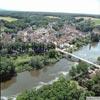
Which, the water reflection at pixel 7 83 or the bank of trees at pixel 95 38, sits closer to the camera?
the water reflection at pixel 7 83

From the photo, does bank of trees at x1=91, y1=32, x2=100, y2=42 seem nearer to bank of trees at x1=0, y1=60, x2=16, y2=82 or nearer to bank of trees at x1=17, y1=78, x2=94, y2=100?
bank of trees at x1=0, y1=60, x2=16, y2=82

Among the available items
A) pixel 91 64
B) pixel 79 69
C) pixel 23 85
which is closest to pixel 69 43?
pixel 91 64

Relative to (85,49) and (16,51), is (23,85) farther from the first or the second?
(85,49)

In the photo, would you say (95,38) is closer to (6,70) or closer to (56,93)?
(6,70)

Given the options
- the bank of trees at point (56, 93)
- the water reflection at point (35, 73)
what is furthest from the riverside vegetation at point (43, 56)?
the water reflection at point (35, 73)

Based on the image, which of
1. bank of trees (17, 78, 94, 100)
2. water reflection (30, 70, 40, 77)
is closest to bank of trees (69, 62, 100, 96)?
bank of trees (17, 78, 94, 100)

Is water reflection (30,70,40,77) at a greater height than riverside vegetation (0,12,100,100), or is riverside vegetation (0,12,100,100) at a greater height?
riverside vegetation (0,12,100,100)

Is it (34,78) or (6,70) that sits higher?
(6,70)

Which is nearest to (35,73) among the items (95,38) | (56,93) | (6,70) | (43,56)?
(6,70)

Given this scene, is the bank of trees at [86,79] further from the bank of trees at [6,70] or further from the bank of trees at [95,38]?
the bank of trees at [95,38]

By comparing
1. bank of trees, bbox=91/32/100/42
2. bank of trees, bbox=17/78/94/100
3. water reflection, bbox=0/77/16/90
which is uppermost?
bank of trees, bbox=17/78/94/100

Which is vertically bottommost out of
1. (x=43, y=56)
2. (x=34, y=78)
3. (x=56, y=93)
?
(x=34, y=78)
